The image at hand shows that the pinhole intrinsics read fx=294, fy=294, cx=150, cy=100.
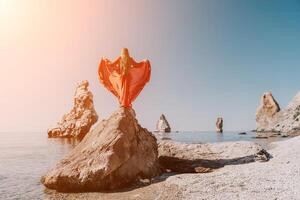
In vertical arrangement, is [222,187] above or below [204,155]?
below

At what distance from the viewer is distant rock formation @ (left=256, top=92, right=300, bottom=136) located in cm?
11622

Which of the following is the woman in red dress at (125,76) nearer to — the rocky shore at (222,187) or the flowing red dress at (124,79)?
the flowing red dress at (124,79)

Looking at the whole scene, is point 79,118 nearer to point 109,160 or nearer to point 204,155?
point 204,155

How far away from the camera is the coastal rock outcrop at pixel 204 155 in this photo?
2226 centimetres

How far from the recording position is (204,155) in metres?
23.8

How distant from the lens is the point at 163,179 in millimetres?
18312

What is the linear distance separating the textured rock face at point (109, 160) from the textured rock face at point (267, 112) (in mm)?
135113

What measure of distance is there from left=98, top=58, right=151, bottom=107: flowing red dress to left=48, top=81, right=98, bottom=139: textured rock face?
89.7m

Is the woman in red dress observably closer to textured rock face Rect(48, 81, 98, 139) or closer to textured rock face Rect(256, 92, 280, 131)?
textured rock face Rect(48, 81, 98, 139)

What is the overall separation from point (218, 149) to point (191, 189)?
1055 cm

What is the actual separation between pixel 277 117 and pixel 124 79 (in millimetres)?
133489

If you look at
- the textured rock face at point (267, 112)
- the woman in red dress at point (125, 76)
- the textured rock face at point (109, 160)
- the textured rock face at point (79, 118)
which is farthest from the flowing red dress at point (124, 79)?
the textured rock face at point (267, 112)

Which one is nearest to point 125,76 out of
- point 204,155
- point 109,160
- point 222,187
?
point 109,160

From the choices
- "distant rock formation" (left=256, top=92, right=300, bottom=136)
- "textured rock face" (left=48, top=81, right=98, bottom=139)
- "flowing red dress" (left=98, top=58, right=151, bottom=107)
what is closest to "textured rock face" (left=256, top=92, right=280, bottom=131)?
"distant rock formation" (left=256, top=92, right=300, bottom=136)
